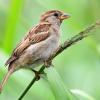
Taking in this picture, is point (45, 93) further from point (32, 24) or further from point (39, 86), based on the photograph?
point (32, 24)

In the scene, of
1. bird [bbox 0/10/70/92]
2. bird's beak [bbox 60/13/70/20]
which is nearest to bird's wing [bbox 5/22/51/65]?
Answer: bird [bbox 0/10/70/92]

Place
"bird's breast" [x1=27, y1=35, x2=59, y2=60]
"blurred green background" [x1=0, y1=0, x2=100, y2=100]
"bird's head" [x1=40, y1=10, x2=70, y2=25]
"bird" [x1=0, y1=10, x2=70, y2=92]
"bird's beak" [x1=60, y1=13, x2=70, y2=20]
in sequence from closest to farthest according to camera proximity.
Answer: "blurred green background" [x1=0, y1=0, x2=100, y2=100], "bird" [x1=0, y1=10, x2=70, y2=92], "bird's breast" [x1=27, y1=35, x2=59, y2=60], "bird's beak" [x1=60, y1=13, x2=70, y2=20], "bird's head" [x1=40, y1=10, x2=70, y2=25]

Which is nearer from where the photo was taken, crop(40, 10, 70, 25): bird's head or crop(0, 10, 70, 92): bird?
crop(0, 10, 70, 92): bird

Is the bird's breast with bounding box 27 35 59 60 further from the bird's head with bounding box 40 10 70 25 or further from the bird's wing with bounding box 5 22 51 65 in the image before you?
the bird's head with bounding box 40 10 70 25

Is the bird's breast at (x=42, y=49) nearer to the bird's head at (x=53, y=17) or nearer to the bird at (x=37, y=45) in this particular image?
the bird at (x=37, y=45)

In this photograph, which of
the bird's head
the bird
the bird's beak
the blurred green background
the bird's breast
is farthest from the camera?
the bird's head

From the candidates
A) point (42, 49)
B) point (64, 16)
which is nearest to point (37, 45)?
point (42, 49)

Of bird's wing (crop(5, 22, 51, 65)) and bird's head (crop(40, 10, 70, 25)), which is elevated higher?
bird's wing (crop(5, 22, 51, 65))
